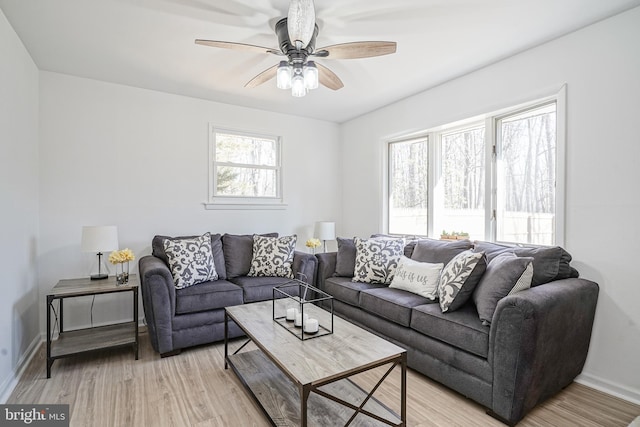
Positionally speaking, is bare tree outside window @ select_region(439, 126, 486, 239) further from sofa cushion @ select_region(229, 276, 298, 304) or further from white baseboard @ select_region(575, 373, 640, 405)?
sofa cushion @ select_region(229, 276, 298, 304)

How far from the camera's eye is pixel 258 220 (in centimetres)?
425

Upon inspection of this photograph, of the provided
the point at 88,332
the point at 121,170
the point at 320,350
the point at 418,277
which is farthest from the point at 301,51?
the point at 88,332

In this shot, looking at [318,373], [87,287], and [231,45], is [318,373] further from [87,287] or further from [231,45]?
[87,287]

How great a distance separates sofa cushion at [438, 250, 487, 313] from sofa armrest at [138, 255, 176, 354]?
86.1 inches

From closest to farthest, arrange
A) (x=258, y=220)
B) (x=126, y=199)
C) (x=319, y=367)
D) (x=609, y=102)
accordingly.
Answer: (x=319, y=367), (x=609, y=102), (x=126, y=199), (x=258, y=220)

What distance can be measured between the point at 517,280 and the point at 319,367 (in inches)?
55.2

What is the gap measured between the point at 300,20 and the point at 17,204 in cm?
251

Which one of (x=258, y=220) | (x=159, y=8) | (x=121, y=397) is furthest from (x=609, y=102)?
(x=121, y=397)

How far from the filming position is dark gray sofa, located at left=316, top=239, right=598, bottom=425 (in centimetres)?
182

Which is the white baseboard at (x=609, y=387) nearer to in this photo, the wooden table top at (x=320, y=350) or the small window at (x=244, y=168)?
the wooden table top at (x=320, y=350)

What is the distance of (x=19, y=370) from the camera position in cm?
242

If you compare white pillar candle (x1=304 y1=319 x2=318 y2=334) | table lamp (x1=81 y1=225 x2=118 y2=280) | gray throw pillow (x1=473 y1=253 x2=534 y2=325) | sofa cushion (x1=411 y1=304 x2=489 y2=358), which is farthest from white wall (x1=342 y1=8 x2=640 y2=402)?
table lamp (x1=81 y1=225 x2=118 y2=280)

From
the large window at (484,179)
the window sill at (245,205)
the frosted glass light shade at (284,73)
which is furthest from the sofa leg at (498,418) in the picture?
the window sill at (245,205)

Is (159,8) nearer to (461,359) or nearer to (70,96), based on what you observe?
(70,96)
